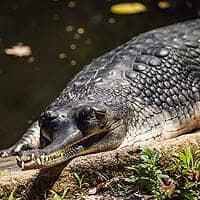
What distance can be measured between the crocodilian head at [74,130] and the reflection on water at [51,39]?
2194 millimetres

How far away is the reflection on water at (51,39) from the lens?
7941 mm

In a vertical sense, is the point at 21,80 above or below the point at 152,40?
below

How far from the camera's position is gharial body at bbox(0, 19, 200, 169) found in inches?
195

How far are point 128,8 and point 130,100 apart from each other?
509 cm

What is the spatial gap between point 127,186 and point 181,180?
0.33 metres

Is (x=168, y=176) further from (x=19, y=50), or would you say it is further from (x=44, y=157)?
(x=19, y=50)

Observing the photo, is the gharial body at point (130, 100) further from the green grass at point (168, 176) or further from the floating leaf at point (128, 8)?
the floating leaf at point (128, 8)

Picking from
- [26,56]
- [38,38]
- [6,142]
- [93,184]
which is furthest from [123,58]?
[38,38]

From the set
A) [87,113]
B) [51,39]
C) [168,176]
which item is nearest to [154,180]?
[168,176]

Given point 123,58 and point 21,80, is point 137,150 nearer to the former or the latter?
point 123,58

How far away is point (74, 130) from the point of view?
482cm

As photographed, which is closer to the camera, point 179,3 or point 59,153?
point 59,153

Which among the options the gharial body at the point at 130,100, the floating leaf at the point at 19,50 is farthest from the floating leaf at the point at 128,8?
the gharial body at the point at 130,100

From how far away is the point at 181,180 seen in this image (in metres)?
3.78
